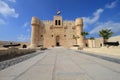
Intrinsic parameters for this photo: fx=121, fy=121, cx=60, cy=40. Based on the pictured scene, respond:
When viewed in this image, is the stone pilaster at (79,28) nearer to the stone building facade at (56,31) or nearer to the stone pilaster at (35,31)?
the stone building facade at (56,31)

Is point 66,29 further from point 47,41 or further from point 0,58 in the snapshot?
point 0,58

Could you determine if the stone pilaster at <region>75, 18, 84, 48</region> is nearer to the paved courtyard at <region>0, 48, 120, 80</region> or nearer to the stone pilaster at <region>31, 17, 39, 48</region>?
the stone pilaster at <region>31, 17, 39, 48</region>

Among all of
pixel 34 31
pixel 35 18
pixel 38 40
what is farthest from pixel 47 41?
→ pixel 35 18

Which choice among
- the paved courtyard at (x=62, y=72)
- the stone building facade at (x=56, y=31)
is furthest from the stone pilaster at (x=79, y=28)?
the paved courtyard at (x=62, y=72)

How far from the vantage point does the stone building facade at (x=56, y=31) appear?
67.7m

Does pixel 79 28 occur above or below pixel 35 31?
above

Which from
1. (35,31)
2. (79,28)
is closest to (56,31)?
(35,31)

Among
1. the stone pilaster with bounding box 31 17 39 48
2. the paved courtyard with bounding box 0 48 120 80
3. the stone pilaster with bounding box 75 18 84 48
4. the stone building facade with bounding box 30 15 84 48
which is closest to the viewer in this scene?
the paved courtyard with bounding box 0 48 120 80

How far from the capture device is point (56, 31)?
70938 mm

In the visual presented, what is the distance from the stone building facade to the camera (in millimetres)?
67688

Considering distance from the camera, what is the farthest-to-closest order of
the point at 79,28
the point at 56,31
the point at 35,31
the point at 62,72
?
the point at 56,31 → the point at 79,28 → the point at 35,31 → the point at 62,72

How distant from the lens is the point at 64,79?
434 centimetres

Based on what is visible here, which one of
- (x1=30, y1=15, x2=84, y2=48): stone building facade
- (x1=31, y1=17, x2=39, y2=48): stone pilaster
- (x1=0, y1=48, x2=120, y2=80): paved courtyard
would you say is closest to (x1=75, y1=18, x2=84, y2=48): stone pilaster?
(x1=30, y1=15, x2=84, y2=48): stone building facade

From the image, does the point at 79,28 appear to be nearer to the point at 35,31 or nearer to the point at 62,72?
the point at 35,31
